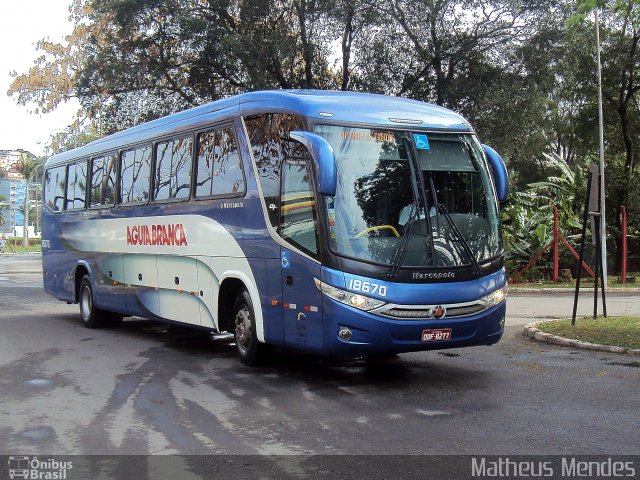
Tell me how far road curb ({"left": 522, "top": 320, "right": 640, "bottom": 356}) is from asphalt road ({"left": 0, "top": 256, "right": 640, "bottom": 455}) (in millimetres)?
213

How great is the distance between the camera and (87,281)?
15.1 meters

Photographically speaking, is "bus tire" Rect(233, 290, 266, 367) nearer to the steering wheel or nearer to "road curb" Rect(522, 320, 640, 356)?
the steering wheel

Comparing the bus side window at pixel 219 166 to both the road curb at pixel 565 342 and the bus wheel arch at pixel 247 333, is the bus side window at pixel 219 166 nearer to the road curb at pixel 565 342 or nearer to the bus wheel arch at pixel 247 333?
the bus wheel arch at pixel 247 333

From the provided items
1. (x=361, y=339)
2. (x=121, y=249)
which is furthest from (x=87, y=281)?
(x=361, y=339)

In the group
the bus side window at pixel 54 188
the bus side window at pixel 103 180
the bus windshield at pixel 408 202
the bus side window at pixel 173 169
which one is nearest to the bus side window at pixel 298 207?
the bus windshield at pixel 408 202

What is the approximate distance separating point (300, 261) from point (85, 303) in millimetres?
7865

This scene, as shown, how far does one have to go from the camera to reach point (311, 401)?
7.82 metres

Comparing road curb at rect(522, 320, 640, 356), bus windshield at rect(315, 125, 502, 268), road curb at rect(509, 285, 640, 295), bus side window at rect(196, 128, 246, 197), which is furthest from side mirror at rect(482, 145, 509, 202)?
road curb at rect(509, 285, 640, 295)

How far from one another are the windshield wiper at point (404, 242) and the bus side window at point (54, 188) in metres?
10.3

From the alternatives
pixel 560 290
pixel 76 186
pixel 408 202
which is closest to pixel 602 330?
pixel 408 202

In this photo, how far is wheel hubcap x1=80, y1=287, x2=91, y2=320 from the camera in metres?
14.8

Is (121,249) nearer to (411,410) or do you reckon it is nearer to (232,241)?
(232,241)

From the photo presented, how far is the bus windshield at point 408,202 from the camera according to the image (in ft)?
26.8

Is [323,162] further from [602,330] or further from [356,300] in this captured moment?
[602,330]
